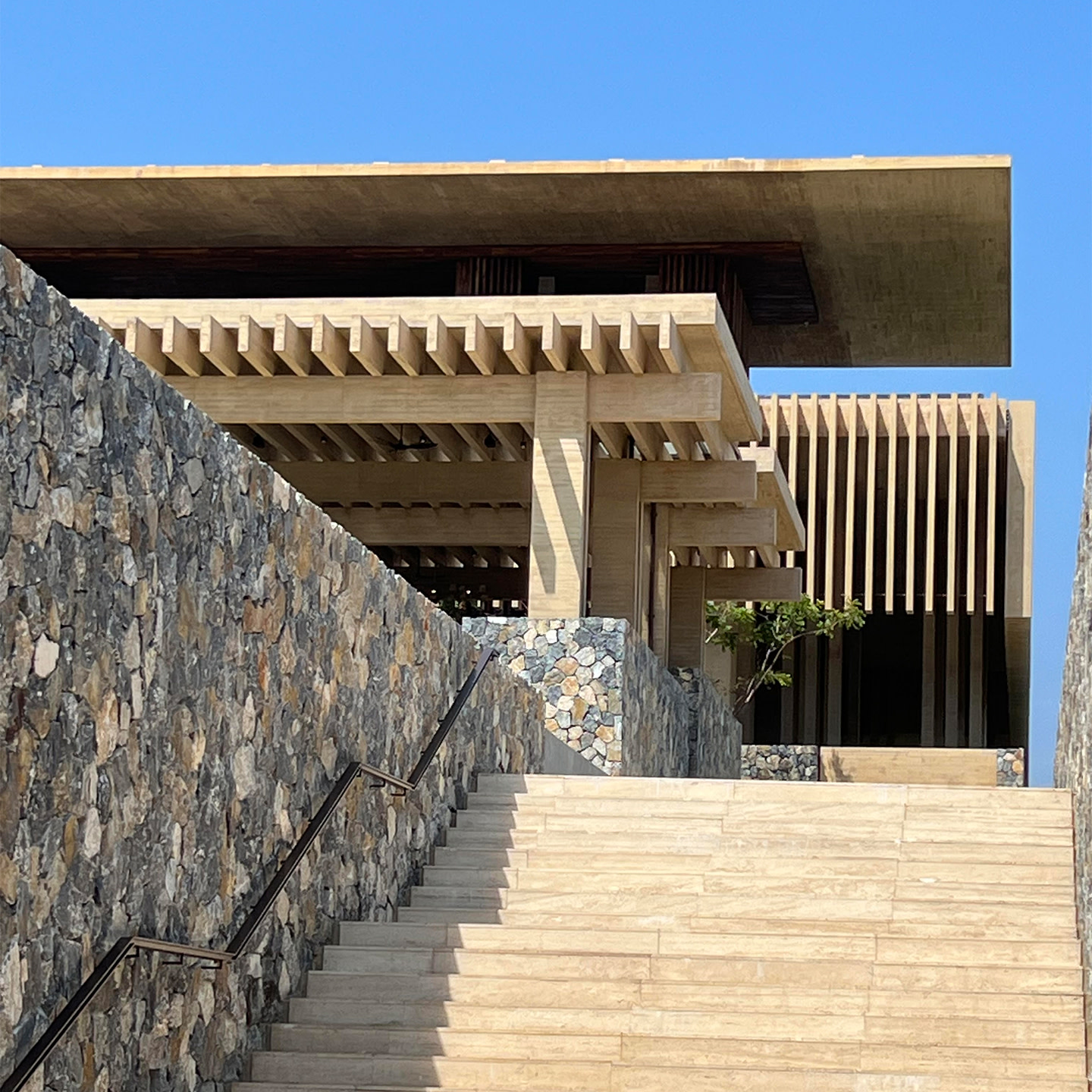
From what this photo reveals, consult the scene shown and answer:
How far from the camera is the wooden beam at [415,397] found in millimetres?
16969

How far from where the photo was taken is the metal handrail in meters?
5.21

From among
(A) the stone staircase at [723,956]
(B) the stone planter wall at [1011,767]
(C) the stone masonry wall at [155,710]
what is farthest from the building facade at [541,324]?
(C) the stone masonry wall at [155,710]

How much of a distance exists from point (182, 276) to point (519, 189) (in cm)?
515

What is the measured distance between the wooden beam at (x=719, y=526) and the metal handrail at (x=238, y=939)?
10502 mm

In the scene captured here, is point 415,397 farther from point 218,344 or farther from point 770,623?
point 770,623

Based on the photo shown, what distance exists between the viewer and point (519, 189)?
1997 cm

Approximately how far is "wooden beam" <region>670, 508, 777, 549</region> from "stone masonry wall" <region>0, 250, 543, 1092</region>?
1237 centimetres

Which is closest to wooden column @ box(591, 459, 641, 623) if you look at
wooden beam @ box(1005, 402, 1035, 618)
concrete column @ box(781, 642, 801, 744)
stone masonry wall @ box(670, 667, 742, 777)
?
stone masonry wall @ box(670, 667, 742, 777)

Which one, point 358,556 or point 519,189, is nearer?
point 358,556

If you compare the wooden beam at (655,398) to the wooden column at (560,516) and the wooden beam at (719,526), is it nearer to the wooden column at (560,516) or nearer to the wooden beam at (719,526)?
the wooden column at (560,516)

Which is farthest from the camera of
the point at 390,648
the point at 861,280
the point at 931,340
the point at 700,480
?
the point at 931,340

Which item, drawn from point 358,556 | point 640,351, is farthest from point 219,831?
point 640,351

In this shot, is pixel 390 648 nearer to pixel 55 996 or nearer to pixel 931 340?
pixel 55 996

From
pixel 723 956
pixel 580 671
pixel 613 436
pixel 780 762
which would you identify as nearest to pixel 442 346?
pixel 613 436
